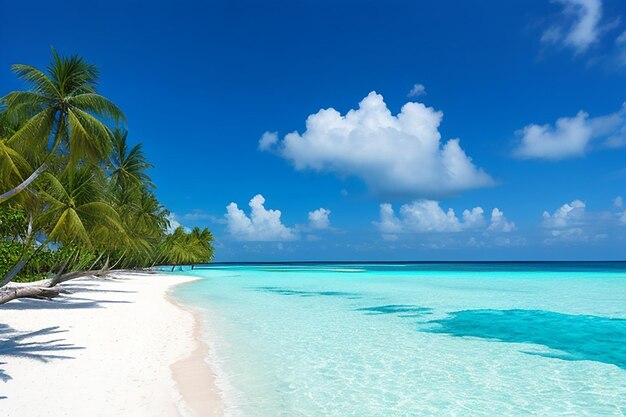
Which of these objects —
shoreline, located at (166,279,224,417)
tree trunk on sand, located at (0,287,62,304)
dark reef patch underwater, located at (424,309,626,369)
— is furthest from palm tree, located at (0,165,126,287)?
dark reef patch underwater, located at (424,309,626,369)

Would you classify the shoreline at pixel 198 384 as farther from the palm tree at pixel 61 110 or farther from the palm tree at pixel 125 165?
the palm tree at pixel 125 165

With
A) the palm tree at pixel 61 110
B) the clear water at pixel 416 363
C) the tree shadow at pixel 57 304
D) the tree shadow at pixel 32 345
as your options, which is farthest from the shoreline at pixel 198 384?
the tree shadow at pixel 57 304

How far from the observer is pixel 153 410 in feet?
17.4

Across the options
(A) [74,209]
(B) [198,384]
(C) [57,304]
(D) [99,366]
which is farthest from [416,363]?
(A) [74,209]

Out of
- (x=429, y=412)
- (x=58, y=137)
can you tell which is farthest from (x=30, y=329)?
(x=429, y=412)

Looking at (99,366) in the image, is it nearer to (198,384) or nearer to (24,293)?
(198,384)

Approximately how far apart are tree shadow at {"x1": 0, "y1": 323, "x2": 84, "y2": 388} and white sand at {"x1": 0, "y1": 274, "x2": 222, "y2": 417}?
15 millimetres

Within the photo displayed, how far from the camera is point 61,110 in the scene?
391 inches

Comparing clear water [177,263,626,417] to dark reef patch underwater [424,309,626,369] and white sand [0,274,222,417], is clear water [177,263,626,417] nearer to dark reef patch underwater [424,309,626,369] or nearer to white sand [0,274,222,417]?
dark reef patch underwater [424,309,626,369]

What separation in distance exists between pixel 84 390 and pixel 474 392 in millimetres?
6047

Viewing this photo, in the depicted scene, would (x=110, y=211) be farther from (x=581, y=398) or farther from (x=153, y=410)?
(x=581, y=398)

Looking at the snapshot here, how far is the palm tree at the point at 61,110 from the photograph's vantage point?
31.3 ft

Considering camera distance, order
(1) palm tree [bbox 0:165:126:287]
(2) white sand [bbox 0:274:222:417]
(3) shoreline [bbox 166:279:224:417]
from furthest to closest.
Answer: (1) palm tree [bbox 0:165:126:287], (3) shoreline [bbox 166:279:224:417], (2) white sand [bbox 0:274:222:417]

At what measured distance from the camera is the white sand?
5.35m
